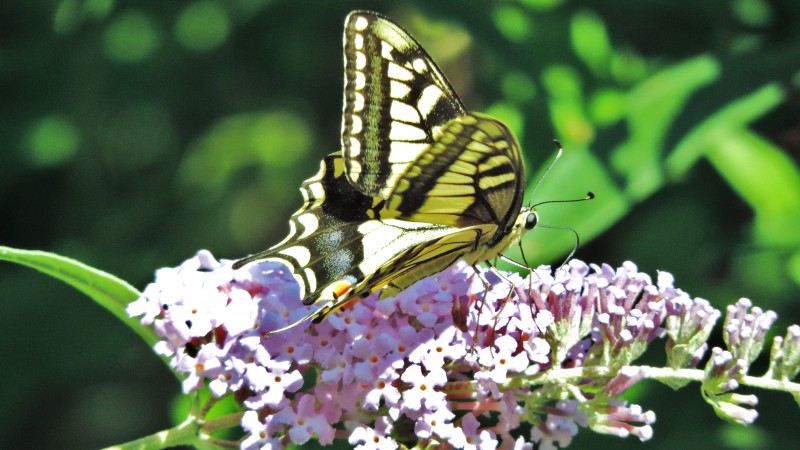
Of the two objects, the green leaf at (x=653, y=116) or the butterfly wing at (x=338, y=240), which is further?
the green leaf at (x=653, y=116)

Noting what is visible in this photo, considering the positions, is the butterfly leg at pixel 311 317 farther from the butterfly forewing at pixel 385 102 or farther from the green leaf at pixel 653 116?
the green leaf at pixel 653 116

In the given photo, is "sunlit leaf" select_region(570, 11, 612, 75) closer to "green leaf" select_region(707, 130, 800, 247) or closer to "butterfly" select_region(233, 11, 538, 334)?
"green leaf" select_region(707, 130, 800, 247)

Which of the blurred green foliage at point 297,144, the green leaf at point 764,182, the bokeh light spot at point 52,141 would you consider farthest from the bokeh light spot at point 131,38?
the green leaf at point 764,182

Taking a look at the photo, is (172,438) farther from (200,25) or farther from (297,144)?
(297,144)

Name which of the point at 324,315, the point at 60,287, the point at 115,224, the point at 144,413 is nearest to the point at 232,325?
the point at 324,315

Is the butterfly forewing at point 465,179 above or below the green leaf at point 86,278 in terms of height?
above

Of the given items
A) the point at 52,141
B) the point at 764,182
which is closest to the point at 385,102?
the point at 764,182

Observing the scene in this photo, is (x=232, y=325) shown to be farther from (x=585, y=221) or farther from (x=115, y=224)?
(x=115, y=224)
